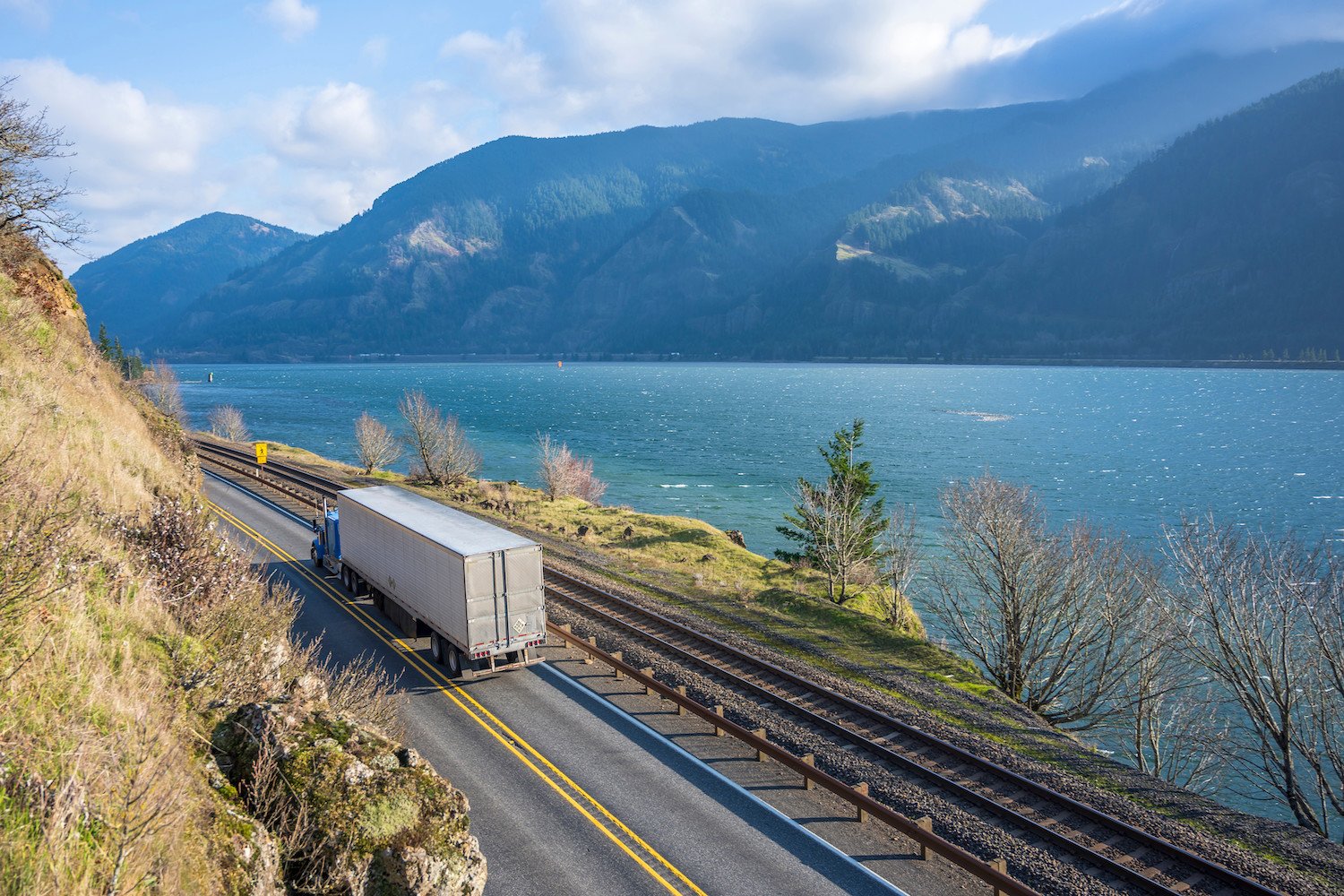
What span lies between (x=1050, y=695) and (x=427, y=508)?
82.9 feet

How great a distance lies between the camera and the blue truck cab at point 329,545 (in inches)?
1271

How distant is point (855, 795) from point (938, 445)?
104 m

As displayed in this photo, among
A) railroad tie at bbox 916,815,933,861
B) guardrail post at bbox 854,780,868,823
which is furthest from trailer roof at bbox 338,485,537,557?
railroad tie at bbox 916,815,933,861

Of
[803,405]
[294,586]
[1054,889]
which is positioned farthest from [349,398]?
[1054,889]

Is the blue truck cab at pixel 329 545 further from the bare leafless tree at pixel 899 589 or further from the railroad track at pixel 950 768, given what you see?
the bare leafless tree at pixel 899 589

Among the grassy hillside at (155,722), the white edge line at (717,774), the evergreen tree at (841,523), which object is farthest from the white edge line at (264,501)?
the evergreen tree at (841,523)

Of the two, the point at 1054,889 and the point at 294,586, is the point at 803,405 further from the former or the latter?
the point at 1054,889

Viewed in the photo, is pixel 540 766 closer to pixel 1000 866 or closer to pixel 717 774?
pixel 717 774

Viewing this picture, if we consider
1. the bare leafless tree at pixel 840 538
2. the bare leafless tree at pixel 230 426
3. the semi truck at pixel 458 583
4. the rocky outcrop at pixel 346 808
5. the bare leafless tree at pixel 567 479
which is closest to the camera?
the rocky outcrop at pixel 346 808

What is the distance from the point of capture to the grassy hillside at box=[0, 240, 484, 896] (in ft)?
23.9

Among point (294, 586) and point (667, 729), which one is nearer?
point (667, 729)

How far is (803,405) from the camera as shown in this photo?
6924 inches

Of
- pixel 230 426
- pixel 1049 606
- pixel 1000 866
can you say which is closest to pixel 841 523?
pixel 1049 606

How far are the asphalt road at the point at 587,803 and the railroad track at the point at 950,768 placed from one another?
3895 millimetres
